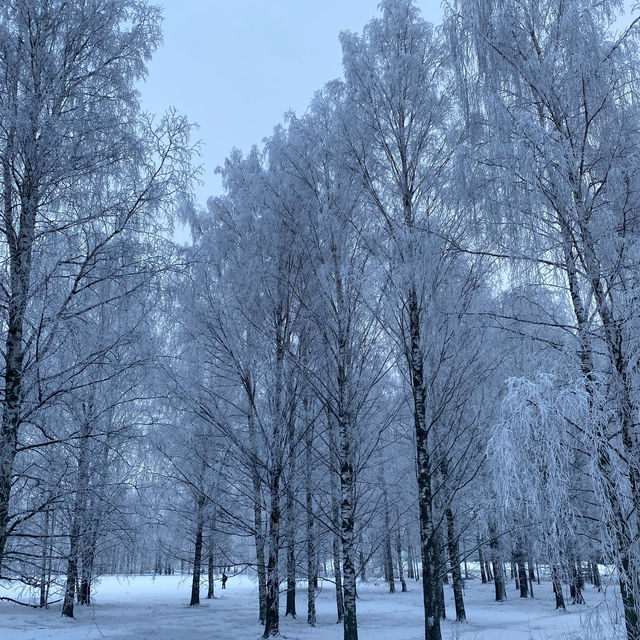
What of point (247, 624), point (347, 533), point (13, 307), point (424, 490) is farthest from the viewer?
point (247, 624)

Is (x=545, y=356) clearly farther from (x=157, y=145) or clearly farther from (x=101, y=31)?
(x=101, y=31)

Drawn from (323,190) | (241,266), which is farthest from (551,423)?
(241,266)

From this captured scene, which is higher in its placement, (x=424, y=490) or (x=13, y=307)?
(x=13, y=307)

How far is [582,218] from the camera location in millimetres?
5246

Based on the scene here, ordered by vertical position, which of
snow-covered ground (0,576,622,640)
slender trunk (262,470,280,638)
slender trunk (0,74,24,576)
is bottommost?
snow-covered ground (0,576,622,640)

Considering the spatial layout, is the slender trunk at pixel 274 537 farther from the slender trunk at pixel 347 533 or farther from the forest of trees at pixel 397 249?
the slender trunk at pixel 347 533

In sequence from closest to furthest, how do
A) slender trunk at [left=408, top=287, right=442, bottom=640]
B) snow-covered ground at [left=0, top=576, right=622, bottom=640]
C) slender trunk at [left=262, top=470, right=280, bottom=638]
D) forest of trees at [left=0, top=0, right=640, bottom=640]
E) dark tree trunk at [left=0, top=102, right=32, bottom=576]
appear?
dark tree trunk at [left=0, top=102, right=32, bottom=576], forest of trees at [left=0, top=0, right=640, bottom=640], slender trunk at [left=408, top=287, right=442, bottom=640], slender trunk at [left=262, top=470, right=280, bottom=638], snow-covered ground at [left=0, top=576, right=622, bottom=640]

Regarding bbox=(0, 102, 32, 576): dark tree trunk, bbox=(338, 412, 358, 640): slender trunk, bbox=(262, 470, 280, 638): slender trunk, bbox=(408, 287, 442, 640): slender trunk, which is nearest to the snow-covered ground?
bbox=(338, 412, 358, 640): slender trunk

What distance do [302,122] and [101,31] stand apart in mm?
3840

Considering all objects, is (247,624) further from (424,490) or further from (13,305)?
(13,305)

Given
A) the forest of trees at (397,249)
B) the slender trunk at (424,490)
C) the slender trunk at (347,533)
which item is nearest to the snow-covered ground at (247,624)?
the slender trunk at (347,533)

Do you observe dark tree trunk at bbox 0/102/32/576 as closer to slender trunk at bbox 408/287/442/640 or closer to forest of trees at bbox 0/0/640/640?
forest of trees at bbox 0/0/640/640

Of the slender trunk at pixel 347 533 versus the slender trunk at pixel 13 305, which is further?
the slender trunk at pixel 347 533

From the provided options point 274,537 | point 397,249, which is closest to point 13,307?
point 397,249
